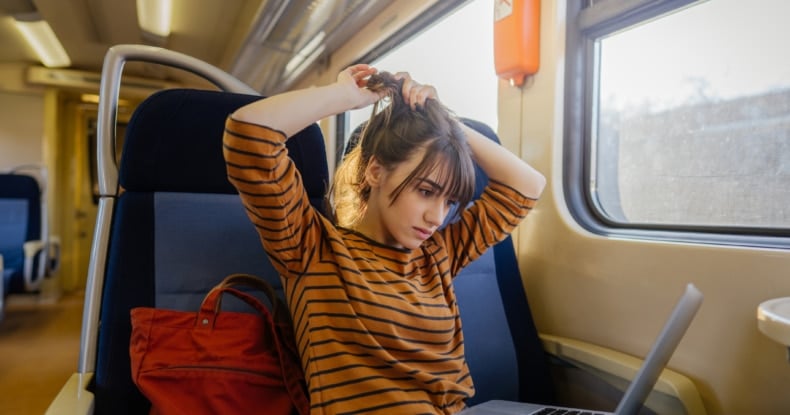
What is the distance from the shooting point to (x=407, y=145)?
0.87 m

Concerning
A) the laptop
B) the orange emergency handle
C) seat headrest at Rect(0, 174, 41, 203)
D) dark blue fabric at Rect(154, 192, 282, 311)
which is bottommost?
the laptop

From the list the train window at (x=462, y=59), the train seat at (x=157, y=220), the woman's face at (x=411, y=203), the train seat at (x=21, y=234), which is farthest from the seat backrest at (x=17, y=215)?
the woman's face at (x=411, y=203)

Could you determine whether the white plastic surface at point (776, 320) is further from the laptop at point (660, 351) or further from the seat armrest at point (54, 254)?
the seat armrest at point (54, 254)

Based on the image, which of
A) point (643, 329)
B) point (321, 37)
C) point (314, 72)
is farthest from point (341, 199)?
point (314, 72)

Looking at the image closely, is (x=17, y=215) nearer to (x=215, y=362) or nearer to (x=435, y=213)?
(x=215, y=362)

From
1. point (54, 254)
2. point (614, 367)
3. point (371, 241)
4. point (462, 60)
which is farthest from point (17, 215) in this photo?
point (614, 367)

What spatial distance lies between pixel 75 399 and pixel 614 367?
3.49ft

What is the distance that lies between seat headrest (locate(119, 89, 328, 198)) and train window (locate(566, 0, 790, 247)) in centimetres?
83

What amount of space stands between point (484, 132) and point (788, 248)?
2.23 ft

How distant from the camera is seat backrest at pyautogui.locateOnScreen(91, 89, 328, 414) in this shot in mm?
927

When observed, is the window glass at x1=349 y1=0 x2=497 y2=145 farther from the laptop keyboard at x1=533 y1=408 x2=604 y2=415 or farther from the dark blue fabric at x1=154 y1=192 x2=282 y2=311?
the laptop keyboard at x1=533 y1=408 x2=604 y2=415

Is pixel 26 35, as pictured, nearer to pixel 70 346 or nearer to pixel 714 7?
pixel 70 346

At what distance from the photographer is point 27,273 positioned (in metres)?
3.58

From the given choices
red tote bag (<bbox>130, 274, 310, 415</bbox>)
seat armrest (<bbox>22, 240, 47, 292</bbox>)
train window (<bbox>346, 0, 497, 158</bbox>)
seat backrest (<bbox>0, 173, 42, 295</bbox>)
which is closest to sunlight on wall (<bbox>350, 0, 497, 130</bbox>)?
train window (<bbox>346, 0, 497, 158</bbox>)
